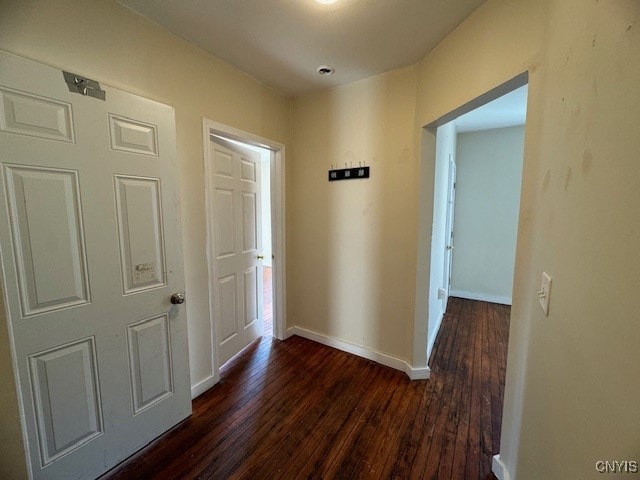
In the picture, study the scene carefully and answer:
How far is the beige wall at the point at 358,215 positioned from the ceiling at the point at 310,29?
0.32m

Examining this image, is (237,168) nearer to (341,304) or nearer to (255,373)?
(341,304)

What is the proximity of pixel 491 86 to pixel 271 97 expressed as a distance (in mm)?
1805

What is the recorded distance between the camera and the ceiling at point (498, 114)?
8.95 ft

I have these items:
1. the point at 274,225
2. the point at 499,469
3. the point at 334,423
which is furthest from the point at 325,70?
the point at 499,469

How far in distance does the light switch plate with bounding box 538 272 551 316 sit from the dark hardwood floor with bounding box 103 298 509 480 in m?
Answer: 1.11

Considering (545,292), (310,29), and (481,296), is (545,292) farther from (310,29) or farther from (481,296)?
(481,296)

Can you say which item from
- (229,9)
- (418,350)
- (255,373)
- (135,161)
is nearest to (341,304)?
(418,350)

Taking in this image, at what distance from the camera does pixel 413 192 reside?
6.76 feet

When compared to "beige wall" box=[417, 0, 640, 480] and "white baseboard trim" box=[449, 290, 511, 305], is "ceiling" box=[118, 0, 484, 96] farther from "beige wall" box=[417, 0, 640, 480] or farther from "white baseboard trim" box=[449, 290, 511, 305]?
"white baseboard trim" box=[449, 290, 511, 305]

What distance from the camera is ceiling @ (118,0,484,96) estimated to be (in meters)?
1.41

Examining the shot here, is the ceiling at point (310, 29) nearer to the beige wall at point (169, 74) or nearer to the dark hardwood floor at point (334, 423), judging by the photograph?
the beige wall at point (169, 74)

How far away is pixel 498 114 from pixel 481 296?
263 cm

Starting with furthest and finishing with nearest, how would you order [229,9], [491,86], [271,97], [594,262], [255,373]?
Answer: [271,97]
[255,373]
[229,9]
[491,86]
[594,262]

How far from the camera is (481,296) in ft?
13.4
